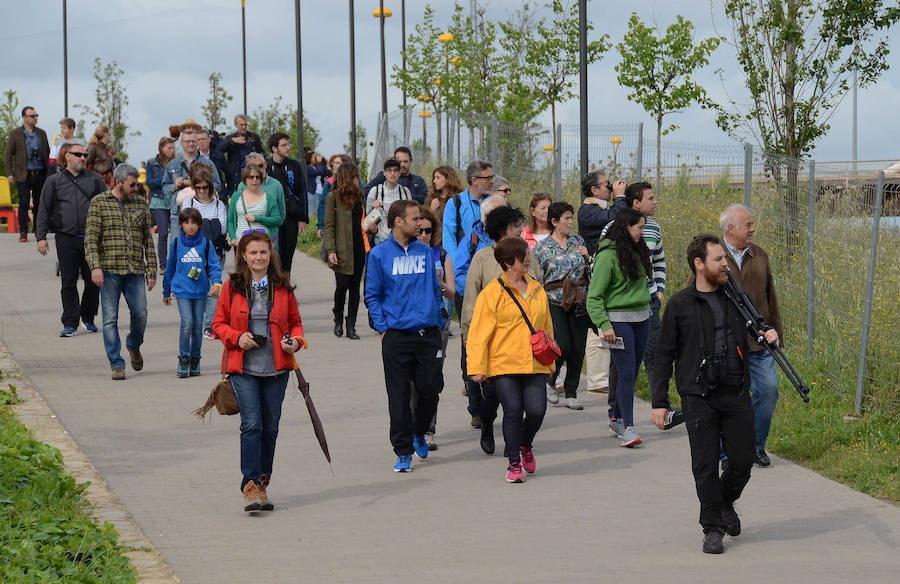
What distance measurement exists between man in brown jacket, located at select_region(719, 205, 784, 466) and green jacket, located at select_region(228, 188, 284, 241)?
22.4 feet

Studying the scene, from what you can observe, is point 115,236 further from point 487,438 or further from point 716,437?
point 716,437

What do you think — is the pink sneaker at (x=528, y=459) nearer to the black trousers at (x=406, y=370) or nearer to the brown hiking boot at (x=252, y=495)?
the black trousers at (x=406, y=370)

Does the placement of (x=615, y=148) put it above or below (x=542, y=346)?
above

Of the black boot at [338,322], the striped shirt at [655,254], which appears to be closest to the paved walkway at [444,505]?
the striped shirt at [655,254]

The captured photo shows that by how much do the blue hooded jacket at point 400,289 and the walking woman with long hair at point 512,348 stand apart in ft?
1.26

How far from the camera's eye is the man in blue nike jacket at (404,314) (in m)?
9.44

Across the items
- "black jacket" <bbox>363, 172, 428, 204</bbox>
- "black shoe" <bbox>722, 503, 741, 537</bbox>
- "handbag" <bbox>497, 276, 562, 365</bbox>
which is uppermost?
"black jacket" <bbox>363, 172, 428, 204</bbox>

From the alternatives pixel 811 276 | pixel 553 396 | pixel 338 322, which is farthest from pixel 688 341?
pixel 338 322

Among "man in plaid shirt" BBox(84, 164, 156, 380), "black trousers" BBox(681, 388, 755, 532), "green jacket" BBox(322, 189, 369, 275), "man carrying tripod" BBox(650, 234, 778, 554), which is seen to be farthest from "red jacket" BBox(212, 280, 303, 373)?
"green jacket" BBox(322, 189, 369, 275)

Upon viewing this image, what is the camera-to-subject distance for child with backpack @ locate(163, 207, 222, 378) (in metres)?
13.1

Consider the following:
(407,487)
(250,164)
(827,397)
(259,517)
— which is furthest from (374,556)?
(250,164)

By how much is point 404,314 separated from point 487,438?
126 cm

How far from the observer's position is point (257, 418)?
833 centimetres

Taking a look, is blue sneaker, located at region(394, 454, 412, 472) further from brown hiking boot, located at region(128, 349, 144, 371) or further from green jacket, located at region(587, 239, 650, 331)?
brown hiking boot, located at region(128, 349, 144, 371)
